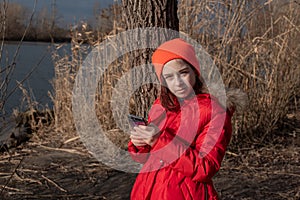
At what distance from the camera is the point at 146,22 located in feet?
10.6

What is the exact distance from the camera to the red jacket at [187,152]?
1.98 meters

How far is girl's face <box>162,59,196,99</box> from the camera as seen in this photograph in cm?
207

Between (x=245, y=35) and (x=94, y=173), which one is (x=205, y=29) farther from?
(x=94, y=173)

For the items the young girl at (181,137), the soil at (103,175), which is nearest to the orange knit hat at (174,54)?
the young girl at (181,137)

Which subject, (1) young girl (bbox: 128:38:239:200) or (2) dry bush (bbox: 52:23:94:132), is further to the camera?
(2) dry bush (bbox: 52:23:94:132)

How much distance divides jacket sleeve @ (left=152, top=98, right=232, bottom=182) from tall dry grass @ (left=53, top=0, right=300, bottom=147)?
9.44 feet

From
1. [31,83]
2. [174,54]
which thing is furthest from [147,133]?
[31,83]

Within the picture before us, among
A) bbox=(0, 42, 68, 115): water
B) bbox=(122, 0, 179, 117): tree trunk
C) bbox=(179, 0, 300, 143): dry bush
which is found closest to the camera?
bbox=(122, 0, 179, 117): tree trunk

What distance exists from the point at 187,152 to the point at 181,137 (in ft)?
0.36

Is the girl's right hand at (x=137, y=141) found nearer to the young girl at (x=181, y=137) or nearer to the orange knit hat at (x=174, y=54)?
the young girl at (x=181, y=137)

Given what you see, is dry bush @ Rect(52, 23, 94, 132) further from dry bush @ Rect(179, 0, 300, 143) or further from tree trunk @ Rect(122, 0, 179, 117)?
tree trunk @ Rect(122, 0, 179, 117)

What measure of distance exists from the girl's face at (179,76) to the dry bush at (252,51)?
9.25 feet

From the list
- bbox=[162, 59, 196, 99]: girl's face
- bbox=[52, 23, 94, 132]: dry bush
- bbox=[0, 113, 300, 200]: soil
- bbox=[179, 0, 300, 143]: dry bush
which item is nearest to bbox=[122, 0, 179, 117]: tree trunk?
bbox=[0, 113, 300, 200]: soil

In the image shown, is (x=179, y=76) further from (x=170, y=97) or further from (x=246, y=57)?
(x=246, y=57)
